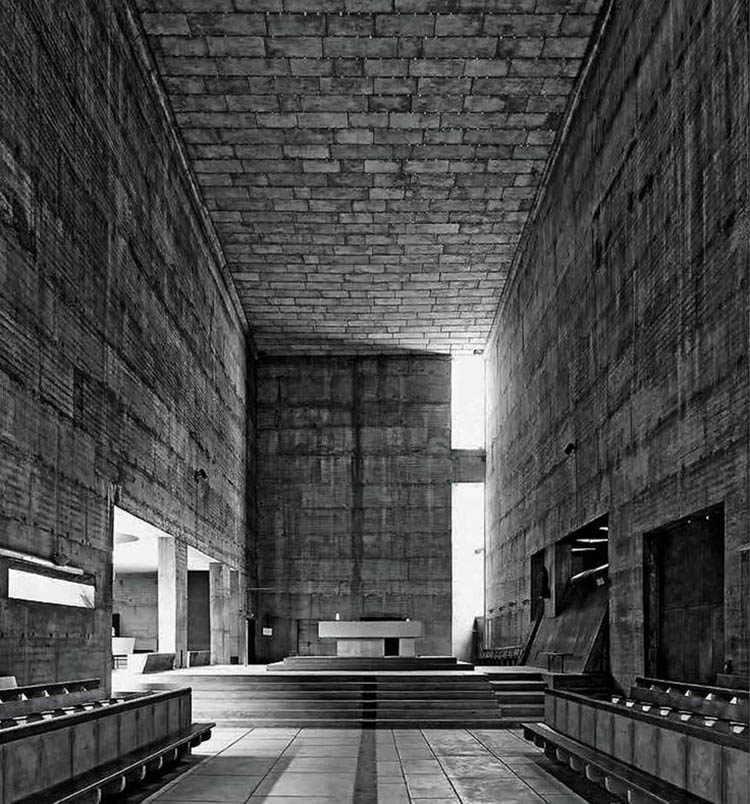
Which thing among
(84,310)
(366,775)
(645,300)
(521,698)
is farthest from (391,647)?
(366,775)

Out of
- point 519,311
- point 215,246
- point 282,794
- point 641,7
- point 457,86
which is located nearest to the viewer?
point 282,794

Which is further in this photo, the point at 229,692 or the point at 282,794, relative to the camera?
the point at 229,692

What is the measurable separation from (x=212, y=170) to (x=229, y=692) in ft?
31.7

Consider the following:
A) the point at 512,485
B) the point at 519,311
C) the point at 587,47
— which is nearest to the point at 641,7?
the point at 587,47

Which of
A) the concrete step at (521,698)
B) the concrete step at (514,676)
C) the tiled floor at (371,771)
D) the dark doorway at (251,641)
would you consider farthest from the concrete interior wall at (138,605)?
the tiled floor at (371,771)

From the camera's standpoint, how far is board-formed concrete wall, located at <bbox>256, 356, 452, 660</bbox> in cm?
3600

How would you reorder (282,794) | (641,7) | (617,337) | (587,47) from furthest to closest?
(587,47) < (617,337) < (641,7) < (282,794)

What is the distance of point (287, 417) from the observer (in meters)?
36.6

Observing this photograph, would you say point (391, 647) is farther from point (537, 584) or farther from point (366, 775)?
point (366, 775)

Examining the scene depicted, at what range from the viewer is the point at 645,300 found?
607 inches

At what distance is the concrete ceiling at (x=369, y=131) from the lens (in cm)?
1745

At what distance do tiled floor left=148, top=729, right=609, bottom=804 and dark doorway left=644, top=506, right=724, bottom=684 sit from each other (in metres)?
2.15

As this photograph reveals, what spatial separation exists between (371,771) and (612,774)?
3.43 metres

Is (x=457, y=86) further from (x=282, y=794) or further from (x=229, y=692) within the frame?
(x=282, y=794)
